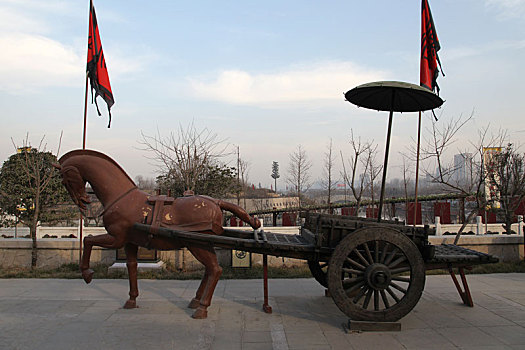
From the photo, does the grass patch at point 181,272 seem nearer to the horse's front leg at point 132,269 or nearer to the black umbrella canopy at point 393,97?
the horse's front leg at point 132,269

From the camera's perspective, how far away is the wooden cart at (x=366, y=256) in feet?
15.6

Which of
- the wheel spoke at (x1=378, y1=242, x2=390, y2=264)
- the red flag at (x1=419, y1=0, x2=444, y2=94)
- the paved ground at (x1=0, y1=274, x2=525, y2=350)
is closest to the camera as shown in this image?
the paved ground at (x1=0, y1=274, x2=525, y2=350)

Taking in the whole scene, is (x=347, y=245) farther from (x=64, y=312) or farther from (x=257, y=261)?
(x=257, y=261)

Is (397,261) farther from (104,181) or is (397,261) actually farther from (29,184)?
(29,184)

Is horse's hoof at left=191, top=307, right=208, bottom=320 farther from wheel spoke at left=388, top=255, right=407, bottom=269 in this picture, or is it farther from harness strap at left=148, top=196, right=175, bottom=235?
wheel spoke at left=388, top=255, right=407, bottom=269

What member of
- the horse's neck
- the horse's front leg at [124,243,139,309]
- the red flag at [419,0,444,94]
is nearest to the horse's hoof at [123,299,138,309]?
the horse's front leg at [124,243,139,309]

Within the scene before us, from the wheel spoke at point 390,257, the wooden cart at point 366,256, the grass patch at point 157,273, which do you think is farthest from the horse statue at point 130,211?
the grass patch at point 157,273

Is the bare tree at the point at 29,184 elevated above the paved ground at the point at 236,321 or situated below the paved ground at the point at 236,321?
above

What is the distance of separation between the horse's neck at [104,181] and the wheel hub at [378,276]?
347 centimetres

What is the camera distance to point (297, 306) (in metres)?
5.95

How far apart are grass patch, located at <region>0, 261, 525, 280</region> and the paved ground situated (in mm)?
913

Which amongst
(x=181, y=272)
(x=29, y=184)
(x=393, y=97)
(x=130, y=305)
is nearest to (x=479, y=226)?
(x=393, y=97)

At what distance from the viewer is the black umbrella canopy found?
17.0 feet

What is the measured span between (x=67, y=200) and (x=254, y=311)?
857cm
